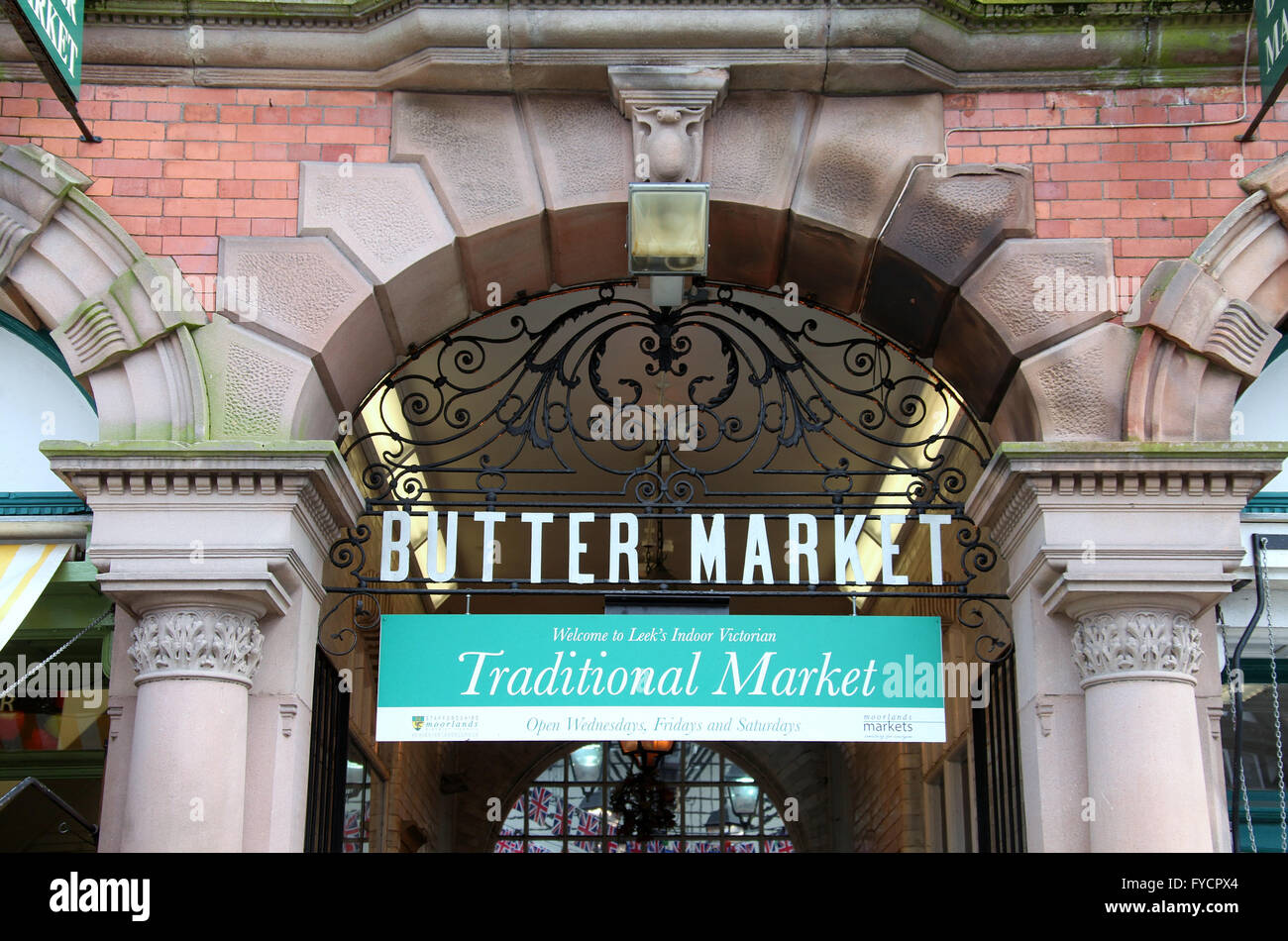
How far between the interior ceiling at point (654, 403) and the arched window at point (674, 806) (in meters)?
6.48

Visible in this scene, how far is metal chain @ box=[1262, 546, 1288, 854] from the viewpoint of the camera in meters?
7.22

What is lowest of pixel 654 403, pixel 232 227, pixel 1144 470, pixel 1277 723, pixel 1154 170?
pixel 1277 723

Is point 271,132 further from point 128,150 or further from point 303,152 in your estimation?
point 128,150

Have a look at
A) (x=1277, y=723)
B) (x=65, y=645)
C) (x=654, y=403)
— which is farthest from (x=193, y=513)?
(x=654, y=403)

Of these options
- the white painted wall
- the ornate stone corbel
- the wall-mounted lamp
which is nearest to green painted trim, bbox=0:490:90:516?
the white painted wall

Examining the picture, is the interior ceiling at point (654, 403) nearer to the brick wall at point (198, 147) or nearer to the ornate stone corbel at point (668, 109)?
the ornate stone corbel at point (668, 109)

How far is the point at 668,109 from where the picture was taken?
739 centimetres

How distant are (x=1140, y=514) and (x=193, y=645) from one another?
417 centimetres

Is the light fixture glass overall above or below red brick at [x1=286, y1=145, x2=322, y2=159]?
below

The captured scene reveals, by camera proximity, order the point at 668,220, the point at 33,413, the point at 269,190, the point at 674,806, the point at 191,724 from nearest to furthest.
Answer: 1. the point at 191,724
2. the point at 668,220
3. the point at 269,190
4. the point at 33,413
5. the point at 674,806

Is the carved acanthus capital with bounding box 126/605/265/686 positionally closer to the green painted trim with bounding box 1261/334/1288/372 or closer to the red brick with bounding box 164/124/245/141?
the red brick with bounding box 164/124/245/141

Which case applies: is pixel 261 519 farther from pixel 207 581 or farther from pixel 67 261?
pixel 67 261

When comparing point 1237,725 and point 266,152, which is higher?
point 266,152
